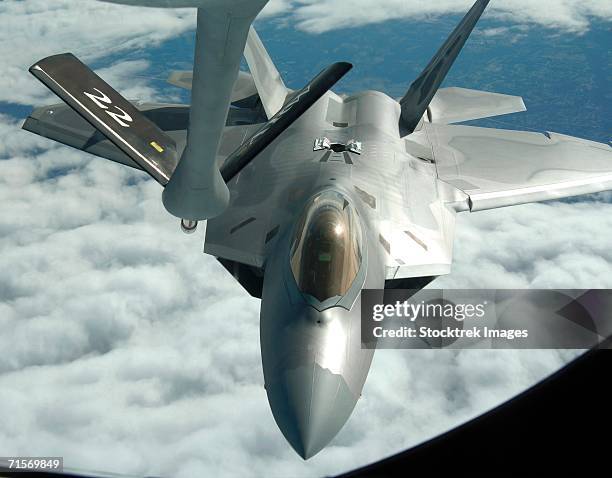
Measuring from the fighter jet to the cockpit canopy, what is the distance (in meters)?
0.03

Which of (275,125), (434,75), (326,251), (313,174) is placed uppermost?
→ (275,125)

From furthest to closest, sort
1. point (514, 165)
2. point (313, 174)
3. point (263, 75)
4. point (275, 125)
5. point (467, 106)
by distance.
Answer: point (467, 106), point (263, 75), point (514, 165), point (313, 174), point (275, 125)

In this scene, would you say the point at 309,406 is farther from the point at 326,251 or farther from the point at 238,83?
the point at 238,83

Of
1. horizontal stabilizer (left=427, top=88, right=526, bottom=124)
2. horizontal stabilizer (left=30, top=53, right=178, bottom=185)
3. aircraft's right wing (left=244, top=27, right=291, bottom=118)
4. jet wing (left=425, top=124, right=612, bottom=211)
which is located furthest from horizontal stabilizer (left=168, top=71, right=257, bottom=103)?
horizontal stabilizer (left=30, top=53, right=178, bottom=185)

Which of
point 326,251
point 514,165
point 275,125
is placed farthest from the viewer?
point 514,165

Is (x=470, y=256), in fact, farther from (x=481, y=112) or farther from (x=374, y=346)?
(x=374, y=346)

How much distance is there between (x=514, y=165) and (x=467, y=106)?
13.6ft

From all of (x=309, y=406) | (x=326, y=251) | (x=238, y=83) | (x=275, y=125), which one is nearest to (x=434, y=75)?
(x=238, y=83)

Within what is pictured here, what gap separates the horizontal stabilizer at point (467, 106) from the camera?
18703 millimetres

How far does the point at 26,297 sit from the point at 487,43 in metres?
107

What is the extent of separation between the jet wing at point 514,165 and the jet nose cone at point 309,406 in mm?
7831

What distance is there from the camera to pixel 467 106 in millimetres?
19141

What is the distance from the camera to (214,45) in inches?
161

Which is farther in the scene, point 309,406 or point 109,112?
point 109,112
